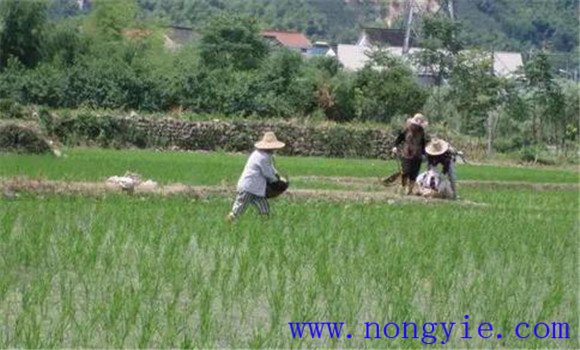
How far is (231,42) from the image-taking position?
37.5 metres

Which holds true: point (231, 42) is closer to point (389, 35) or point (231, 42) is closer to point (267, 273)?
point (389, 35)

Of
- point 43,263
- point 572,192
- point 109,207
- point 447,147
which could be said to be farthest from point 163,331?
point 572,192

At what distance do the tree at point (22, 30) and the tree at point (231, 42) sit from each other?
627cm

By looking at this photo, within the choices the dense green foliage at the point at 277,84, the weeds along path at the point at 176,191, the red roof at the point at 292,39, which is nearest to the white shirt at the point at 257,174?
the weeds along path at the point at 176,191

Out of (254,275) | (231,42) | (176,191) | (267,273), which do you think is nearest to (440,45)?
(231,42)

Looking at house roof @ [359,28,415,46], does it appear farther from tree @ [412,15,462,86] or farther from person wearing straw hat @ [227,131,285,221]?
person wearing straw hat @ [227,131,285,221]

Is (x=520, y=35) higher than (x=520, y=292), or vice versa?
(x=520, y=292)

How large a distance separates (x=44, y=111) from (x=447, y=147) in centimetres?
1311

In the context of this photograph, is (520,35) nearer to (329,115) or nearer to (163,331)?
(329,115)

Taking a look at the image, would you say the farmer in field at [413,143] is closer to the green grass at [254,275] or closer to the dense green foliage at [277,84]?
the green grass at [254,275]

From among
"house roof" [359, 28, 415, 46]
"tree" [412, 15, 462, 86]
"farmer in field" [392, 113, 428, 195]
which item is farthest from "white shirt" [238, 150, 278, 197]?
"house roof" [359, 28, 415, 46]

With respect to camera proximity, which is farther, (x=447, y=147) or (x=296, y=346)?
(x=447, y=147)

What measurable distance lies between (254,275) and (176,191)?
6.08m

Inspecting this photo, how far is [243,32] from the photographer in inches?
1459
